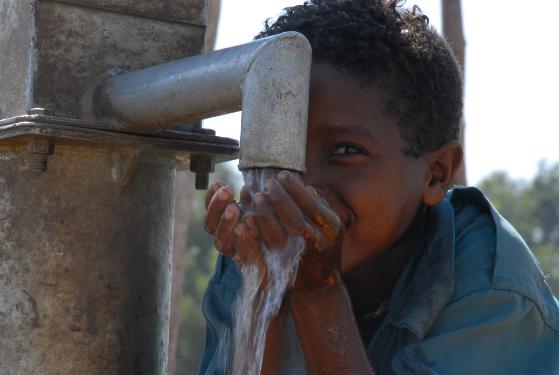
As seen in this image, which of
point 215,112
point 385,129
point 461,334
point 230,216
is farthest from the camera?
point 385,129

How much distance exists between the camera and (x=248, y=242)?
197 cm

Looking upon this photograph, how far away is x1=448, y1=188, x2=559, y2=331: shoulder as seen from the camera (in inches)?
95.4

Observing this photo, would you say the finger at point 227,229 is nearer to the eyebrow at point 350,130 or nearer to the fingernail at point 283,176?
the fingernail at point 283,176

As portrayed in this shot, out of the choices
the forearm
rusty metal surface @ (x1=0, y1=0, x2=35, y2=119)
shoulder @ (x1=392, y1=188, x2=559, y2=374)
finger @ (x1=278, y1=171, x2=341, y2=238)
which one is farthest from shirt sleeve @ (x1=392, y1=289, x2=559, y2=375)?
rusty metal surface @ (x1=0, y1=0, x2=35, y2=119)

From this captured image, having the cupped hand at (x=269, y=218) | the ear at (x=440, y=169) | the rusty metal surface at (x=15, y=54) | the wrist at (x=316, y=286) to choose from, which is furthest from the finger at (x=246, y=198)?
the ear at (x=440, y=169)

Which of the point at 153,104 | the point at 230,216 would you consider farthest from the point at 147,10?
the point at 230,216

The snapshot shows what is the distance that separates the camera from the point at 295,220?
1.96 m

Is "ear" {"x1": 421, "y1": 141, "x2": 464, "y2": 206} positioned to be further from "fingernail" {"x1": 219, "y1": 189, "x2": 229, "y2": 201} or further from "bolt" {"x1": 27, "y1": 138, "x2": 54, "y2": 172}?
"bolt" {"x1": 27, "y1": 138, "x2": 54, "y2": 172}

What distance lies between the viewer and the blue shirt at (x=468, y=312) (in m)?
2.38

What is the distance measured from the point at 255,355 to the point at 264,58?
0.63 m

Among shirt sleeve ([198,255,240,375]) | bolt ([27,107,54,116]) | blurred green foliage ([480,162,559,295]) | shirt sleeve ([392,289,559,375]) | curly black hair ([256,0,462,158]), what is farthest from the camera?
blurred green foliage ([480,162,559,295])

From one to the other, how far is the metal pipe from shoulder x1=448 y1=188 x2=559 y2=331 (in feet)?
2.11

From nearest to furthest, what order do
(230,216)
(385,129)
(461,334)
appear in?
(230,216) < (461,334) < (385,129)

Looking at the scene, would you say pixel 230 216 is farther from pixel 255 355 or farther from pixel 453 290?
pixel 453 290
